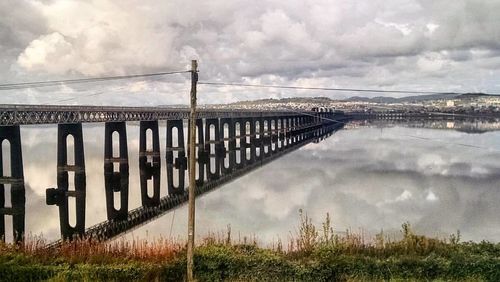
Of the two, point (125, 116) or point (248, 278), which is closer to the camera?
point (248, 278)

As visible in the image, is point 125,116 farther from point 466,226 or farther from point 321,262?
point 321,262

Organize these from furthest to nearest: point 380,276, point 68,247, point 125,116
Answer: point 125,116 < point 68,247 < point 380,276

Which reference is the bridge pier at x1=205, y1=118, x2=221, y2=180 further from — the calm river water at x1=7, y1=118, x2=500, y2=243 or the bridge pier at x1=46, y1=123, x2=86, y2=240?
the bridge pier at x1=46, y1=123, x2=86, y2=240

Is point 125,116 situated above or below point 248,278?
above

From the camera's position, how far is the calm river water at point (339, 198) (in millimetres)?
24609

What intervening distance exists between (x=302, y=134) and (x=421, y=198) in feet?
277

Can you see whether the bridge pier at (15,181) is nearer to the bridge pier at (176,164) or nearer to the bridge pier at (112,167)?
the bridge pier at (112,167)

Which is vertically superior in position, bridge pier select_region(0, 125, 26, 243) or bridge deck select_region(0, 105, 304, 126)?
bridge deck select_region(0, 105, 304, 126)

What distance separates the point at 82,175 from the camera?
35938mm

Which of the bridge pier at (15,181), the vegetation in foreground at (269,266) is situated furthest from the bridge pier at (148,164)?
the vegetation in foreground at (269,266)

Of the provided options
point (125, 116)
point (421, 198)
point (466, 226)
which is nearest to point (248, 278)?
point (466, 226)

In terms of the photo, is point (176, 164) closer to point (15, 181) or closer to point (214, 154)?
point (214, 154)

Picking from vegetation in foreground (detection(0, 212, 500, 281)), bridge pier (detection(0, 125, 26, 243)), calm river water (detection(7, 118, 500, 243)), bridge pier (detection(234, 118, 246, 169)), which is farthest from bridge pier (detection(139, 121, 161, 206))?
vegetation in foreground (detection(0, 212, 500, 281))

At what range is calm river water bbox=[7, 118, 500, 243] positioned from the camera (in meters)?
24.6
